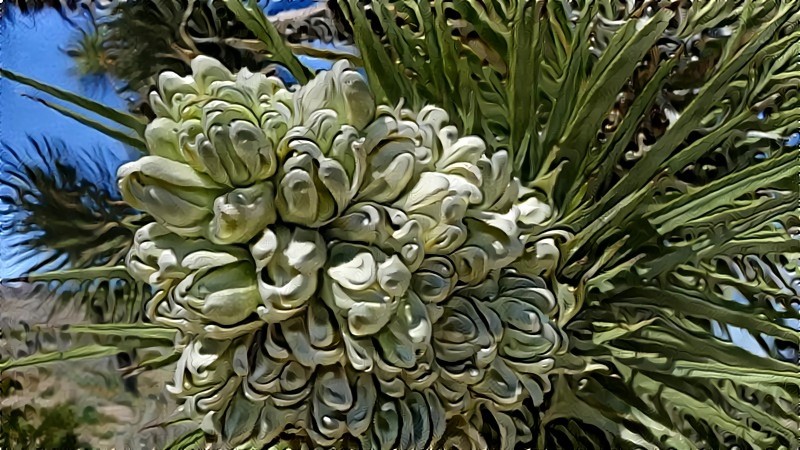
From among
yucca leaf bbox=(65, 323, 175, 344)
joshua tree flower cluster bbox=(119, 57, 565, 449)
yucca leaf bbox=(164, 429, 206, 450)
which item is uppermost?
joshua tree flower cluster bbox=(119, 57, 565, 449)

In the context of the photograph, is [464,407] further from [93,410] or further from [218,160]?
[93,410]

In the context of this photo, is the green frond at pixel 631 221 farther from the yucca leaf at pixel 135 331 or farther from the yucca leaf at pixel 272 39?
the yucca leaf at pixel 135 331

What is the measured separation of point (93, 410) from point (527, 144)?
1.33 feet

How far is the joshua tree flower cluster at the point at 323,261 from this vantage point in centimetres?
18

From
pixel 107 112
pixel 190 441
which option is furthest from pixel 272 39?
pixel 190 441

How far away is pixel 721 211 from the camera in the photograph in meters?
0.26

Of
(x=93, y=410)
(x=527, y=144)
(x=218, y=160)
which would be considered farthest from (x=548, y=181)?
(x=93, y=410)

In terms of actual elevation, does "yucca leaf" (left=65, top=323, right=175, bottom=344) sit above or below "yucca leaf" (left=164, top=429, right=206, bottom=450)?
above

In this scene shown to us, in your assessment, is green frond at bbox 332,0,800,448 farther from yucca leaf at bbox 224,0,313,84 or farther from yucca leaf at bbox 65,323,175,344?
yucca leaf at bbox 65,323,175,344

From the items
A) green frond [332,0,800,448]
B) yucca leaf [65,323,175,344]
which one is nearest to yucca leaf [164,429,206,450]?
yucca leaf [65,323,175,344]

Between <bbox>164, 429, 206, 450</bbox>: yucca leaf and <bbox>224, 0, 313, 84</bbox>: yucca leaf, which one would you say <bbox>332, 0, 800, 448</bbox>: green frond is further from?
<bbox>164, 429, 206, 450</bbox>: yucca leaf

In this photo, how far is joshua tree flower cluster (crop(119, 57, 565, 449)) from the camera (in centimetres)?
18

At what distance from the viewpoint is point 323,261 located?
7.5 inches

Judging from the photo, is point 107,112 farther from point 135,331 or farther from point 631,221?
point 631,221
